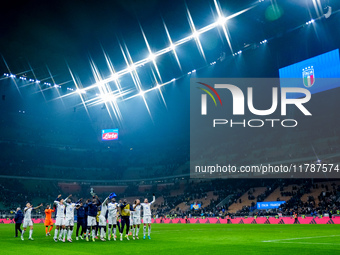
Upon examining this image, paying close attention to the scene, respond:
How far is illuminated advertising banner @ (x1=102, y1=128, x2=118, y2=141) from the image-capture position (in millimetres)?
72875

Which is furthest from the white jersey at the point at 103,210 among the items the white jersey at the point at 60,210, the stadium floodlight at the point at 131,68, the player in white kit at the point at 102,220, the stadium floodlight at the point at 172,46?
the stadium floodlight at the point at 131,68

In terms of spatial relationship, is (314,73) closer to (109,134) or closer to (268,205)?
(268,205)

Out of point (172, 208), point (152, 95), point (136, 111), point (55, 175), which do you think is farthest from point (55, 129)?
point (172, 208)

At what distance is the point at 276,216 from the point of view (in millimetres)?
35688

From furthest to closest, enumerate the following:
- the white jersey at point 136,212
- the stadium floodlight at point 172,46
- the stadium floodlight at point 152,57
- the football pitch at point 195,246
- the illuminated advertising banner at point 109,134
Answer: the illuminated advertising banner at point 109,134, the stadium floodlight at point 152,57, the stadium floodlight at point 172,46, the white jersey at point 136,212, the football pitch at point 195,246

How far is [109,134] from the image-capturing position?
7369 centimetres

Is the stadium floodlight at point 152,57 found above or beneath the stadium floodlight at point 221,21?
beneath

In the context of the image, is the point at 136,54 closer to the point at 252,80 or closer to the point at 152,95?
the point at 252,80

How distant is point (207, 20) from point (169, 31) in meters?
3.94

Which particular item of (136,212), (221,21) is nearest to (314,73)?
(221,21)

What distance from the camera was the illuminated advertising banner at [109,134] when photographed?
7288cm

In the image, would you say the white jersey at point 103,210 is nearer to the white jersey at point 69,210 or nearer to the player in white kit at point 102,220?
the player in white kit at point 102,220

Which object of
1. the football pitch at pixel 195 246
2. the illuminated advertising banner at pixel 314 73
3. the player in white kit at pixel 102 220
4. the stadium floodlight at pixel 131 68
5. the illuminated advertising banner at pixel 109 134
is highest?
the stadium floodlight at pixel 131 68

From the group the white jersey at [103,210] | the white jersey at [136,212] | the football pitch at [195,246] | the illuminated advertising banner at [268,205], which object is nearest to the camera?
the football pitch at [195,246]
